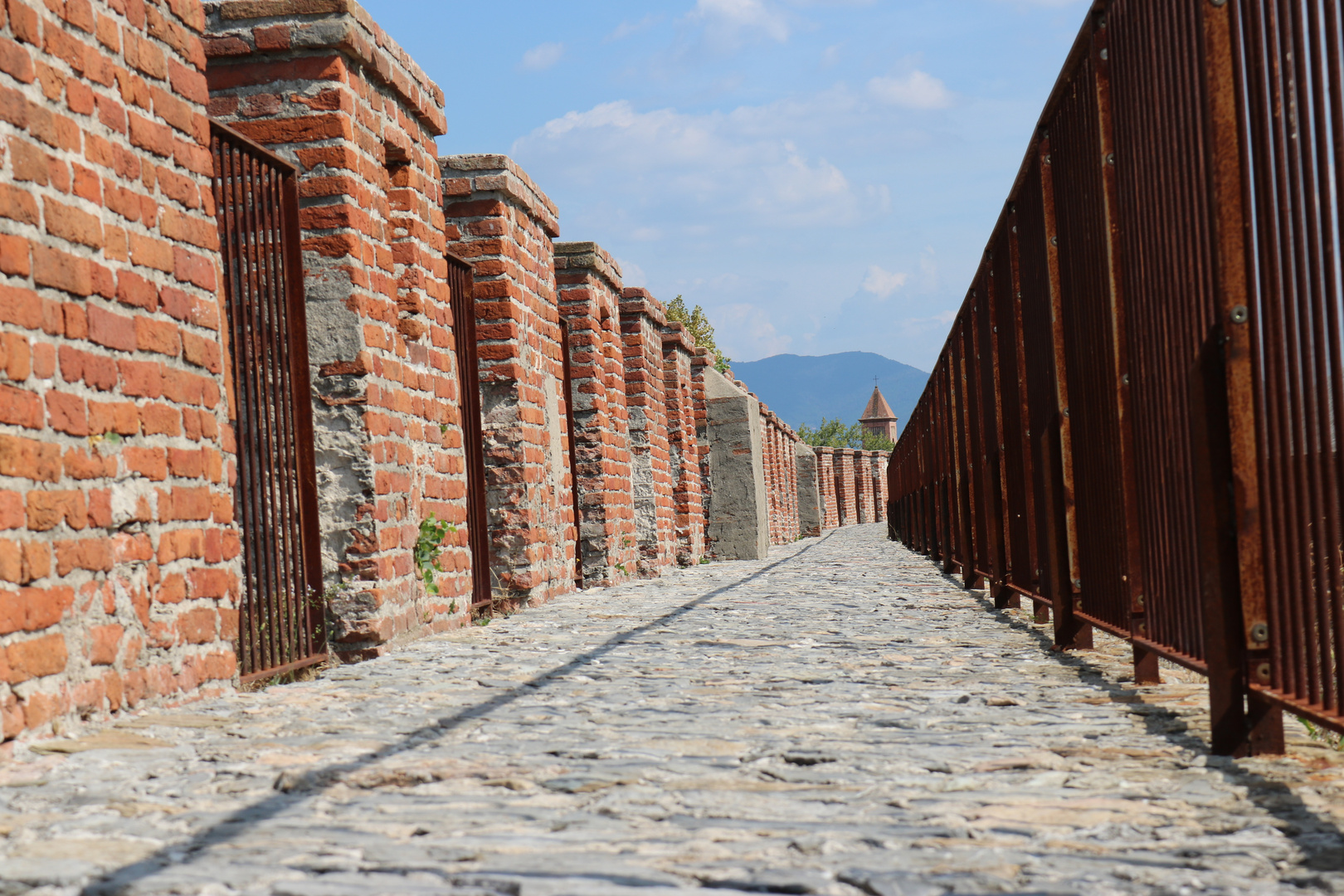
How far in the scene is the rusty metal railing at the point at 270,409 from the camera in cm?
410

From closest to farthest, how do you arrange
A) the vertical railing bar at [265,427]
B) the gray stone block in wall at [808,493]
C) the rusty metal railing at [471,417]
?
the vertical railing bar at [265,427] < the rusty metal railing at [471,417] < the gray stone block in wall at [808,493]

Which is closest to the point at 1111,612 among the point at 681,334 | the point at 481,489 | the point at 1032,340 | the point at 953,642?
the point at 953,642

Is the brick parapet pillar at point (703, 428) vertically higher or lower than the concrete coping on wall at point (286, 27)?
lower

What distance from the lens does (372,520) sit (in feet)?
16.0

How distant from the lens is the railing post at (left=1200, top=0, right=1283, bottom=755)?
2273mm

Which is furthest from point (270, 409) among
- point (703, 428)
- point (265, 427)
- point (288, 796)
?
point (703, 428)

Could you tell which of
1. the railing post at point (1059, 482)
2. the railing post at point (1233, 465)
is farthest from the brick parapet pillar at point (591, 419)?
the railing post at point (1233, 465)

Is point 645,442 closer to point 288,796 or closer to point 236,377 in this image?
point 236,377

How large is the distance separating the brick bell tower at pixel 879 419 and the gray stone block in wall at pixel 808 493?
198 feet

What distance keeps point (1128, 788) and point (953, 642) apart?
256cm

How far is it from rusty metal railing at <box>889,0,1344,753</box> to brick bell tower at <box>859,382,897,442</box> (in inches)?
3505

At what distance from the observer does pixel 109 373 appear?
323 centimetres

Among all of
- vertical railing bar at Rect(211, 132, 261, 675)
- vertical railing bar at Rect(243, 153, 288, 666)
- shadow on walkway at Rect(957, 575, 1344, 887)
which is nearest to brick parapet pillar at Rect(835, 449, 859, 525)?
vertical railing bar at Rect(243, 153, 288, 666)

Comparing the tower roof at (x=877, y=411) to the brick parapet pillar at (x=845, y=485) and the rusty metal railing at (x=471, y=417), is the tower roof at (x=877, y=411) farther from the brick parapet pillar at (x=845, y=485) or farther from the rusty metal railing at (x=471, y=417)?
the rusty metal railing at (x=471, y=417)
